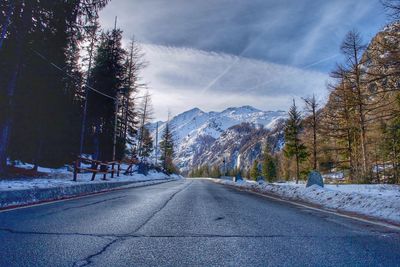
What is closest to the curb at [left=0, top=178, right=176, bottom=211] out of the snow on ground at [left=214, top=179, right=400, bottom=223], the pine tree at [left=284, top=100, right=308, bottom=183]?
the snow on ground at [left=214, top=179, right=400, bottom=223]

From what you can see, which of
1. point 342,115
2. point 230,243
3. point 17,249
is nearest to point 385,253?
point 230,243

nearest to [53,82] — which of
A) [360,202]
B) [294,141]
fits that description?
[360,202]

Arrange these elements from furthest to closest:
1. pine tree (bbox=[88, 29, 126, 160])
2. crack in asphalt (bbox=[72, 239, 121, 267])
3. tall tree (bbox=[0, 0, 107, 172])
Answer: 1. pine tree (bbox=[88, 29, 126, 160])
2. tall tree (bbox=[0, 0, 107, 172])
3. crack in asphalt (bbox=[72, 239, 121, 267])

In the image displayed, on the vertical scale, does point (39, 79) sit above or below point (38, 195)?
above

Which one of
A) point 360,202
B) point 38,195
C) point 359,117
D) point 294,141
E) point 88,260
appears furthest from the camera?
point 294,141

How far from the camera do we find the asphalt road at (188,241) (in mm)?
3410

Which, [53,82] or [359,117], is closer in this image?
[53,82]

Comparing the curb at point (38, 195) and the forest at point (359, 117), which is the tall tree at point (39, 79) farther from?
the forest at point (359, 117)

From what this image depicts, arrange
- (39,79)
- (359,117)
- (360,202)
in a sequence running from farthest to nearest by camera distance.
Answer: (359,117), (39,79), (360,202)

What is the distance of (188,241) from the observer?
4359mm

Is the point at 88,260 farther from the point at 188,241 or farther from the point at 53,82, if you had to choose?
the point at 53,82

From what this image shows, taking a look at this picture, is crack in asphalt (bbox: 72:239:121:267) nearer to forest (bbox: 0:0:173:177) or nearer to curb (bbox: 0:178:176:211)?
curb (bbox: 0:178:176:211)

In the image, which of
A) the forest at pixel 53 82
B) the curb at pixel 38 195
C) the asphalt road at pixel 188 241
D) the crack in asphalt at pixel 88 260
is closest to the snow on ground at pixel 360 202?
the asphalt road at pixel 188 241

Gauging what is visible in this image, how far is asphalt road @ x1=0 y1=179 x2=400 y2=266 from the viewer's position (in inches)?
134
